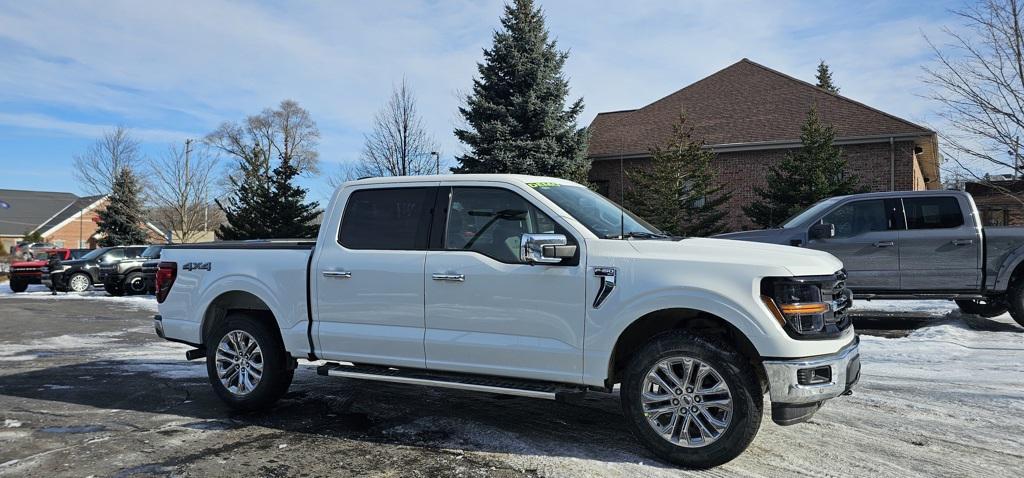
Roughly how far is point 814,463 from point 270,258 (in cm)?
436

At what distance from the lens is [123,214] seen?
4072 cm

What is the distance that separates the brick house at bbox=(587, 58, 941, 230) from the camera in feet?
70.5

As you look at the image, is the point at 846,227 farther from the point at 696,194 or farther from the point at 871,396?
the point at 696,194

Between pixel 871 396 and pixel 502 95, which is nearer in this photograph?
pixel 871 396

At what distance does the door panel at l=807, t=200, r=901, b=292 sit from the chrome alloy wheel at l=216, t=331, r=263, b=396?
7591 millimetres

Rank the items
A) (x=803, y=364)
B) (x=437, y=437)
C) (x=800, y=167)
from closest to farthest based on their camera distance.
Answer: (x=803, y=364) < (x=437, y=437) < (x=800, y=167)

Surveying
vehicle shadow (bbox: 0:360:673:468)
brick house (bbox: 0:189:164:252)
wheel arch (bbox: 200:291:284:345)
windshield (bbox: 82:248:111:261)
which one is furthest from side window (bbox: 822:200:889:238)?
brick house (bbox: 0:189:164:252)

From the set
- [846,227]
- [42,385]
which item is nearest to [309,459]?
[42,385]

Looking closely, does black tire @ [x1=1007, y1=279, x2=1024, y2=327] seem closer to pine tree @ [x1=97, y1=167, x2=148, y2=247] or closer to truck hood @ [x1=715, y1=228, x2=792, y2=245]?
truck hood @ [x1=715, y1=228, x2=792, y2=245]

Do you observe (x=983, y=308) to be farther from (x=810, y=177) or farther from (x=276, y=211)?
(x=276, y=211)

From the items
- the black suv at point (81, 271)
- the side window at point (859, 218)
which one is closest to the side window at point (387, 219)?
the side window at point (859, 218)

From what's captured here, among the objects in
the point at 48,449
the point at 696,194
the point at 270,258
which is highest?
the point at 696,194

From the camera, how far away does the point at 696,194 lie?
20.2 meters

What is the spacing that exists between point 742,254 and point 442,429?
251cm
